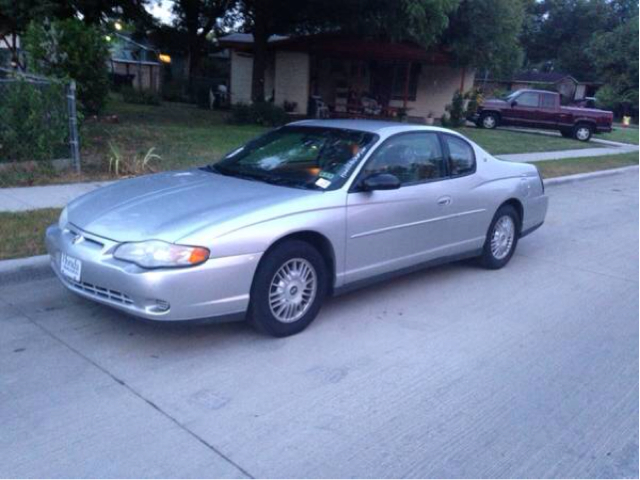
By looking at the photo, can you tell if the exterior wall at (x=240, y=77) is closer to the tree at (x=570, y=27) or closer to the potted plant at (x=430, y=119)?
the potted plant at (x=430, y=119)

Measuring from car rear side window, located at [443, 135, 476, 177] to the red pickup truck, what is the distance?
20.5m

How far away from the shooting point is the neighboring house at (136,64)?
114 ft

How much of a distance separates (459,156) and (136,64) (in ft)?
111

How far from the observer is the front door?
524 cm

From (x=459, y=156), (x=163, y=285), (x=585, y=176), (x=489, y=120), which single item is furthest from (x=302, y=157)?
(x=489, y=120)

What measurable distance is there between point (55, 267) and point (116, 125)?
36.0 ft

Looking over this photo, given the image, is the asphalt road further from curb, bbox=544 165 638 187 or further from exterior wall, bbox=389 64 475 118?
exterior wall, bbox=389 64 475 118

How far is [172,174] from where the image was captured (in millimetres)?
5727

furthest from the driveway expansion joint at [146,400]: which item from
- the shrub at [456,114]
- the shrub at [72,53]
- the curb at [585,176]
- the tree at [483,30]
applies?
the shrub at [456,114]

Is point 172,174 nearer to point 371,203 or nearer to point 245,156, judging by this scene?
point 245,156

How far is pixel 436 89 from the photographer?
29062 mm

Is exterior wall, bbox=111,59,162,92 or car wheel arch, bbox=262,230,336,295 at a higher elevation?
exterior wall, bbox=111,59,162,92

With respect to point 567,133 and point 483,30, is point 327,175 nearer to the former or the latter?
point 483,30

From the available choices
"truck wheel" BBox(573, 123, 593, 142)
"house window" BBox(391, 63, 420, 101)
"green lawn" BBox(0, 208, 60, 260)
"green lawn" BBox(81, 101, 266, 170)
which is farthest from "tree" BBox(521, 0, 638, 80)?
"green lawn" BBox(0, 208, 60, 260)
